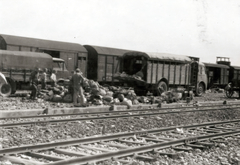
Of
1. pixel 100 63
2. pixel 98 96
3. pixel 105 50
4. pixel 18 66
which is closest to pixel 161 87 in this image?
pixel 100 63

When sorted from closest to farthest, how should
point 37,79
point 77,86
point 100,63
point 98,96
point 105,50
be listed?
point 77,86 < point 98,96 < point 37,79 < point 100,63 < point 105,50

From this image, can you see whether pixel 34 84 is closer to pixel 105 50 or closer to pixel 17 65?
pixel 17 65

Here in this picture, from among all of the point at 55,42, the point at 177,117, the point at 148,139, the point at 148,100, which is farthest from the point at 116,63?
the point at 148,139

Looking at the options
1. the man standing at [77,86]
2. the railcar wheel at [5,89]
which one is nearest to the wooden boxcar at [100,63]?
the railcar wheel at [5,89]

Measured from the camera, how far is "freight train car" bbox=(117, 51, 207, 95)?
20.8m

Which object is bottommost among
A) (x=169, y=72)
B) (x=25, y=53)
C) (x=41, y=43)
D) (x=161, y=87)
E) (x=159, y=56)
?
(x=161, y=87)

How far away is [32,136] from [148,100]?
35.5 feet

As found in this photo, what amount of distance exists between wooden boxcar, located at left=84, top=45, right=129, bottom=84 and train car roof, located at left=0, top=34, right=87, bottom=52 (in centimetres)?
102

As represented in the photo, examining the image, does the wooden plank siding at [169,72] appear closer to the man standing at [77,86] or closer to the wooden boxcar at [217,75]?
the man standing at [77,86]

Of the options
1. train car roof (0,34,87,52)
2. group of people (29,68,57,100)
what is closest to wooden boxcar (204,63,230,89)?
train car roof (0,34,87,52)

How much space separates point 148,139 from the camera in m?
8.12

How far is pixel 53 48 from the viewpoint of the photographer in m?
23.7

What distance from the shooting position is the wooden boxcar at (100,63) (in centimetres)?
2622

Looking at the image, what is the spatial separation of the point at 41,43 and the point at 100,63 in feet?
16.2
